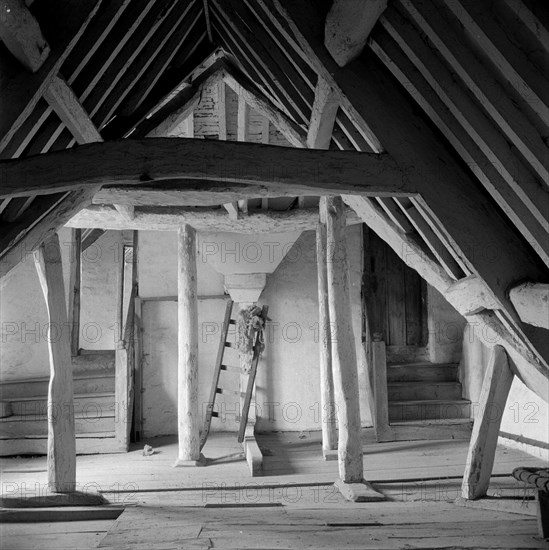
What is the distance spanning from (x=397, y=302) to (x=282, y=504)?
4536mm

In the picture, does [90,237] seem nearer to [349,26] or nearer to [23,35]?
[23,35]

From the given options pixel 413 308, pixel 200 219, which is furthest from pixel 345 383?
pixel 413 308

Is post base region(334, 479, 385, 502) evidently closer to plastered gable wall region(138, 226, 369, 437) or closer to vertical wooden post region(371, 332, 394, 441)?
vertical wooden post region(371, 332, 394, 441)

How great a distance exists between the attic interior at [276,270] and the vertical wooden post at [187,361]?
0.11 feet

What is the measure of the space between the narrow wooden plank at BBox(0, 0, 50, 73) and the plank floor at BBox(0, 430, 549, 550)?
2.65 meters

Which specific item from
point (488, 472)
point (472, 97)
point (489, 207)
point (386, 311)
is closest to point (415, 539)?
point (488, 472)

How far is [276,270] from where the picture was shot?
805cm

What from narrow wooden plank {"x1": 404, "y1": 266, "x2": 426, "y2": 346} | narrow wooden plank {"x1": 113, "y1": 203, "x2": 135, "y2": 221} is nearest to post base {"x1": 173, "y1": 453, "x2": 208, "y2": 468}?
narrow wooden plank {"x1": 113, "y1": 203, "x2": 135, "y2": 221}

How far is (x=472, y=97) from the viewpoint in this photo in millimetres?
2721

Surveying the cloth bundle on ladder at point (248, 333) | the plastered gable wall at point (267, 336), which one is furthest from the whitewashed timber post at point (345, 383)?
the plastered gable wall at point (267, 336)

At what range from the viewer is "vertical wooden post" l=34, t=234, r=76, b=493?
5.03 metres

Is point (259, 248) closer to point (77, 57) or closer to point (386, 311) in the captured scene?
point (386, 311)

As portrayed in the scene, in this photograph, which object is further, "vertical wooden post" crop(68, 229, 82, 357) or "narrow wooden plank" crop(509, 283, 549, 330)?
"vertical wooden post" crop(68, 229, 82, 357)

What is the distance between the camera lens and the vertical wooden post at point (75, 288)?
802 cm
